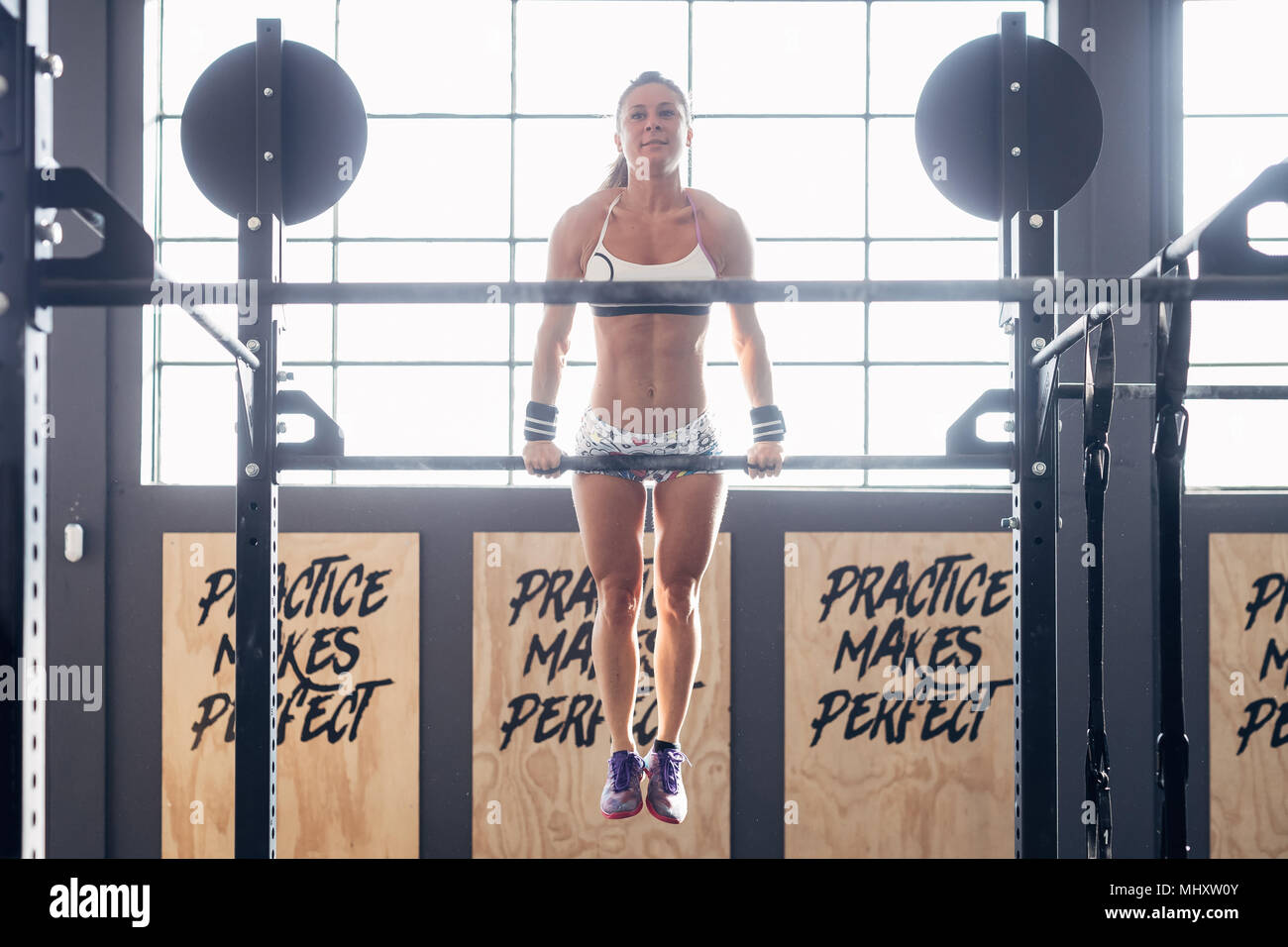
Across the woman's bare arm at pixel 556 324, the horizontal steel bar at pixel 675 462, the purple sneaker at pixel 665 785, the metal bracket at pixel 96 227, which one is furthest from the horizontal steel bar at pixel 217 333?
the purple sneaker at pixel 665 785

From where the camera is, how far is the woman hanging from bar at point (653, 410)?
185cm

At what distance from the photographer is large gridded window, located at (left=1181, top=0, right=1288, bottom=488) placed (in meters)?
3.71

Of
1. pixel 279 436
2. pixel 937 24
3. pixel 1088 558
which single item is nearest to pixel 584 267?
pixel 279 436

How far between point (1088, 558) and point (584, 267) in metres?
1.08

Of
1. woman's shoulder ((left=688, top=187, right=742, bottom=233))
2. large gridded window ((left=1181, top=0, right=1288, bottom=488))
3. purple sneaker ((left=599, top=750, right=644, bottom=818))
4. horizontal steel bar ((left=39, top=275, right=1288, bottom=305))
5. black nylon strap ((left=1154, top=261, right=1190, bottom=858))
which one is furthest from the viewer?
large gridded window ((left=1181, top=0, right=1288, bottom=488))

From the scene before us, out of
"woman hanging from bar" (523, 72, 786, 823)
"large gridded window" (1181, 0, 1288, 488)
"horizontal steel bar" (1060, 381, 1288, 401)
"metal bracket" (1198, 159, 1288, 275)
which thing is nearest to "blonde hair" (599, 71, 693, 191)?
"woman hanging from bar" (523, 72, 786, 823)

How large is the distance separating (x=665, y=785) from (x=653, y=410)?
0.73m

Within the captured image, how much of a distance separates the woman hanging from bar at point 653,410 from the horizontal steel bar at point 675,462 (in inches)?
6.4

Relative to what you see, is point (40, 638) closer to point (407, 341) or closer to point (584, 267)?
point (584, 267)

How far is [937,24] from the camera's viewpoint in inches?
148

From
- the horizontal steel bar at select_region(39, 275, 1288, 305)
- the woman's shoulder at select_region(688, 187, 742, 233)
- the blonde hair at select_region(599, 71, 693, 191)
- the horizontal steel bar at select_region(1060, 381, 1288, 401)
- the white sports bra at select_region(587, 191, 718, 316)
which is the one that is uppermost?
the blonde hair at select_region(599, 71, 693, 191)

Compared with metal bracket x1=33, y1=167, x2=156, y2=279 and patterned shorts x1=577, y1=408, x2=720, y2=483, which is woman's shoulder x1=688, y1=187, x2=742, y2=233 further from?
metal bracket x1=33, y1=167, x2=156, y2=279

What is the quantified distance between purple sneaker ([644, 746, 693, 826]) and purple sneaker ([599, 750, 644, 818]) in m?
0.03

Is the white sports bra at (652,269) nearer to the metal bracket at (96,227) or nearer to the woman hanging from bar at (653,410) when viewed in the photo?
the woman hanging from bar at (653,410)
